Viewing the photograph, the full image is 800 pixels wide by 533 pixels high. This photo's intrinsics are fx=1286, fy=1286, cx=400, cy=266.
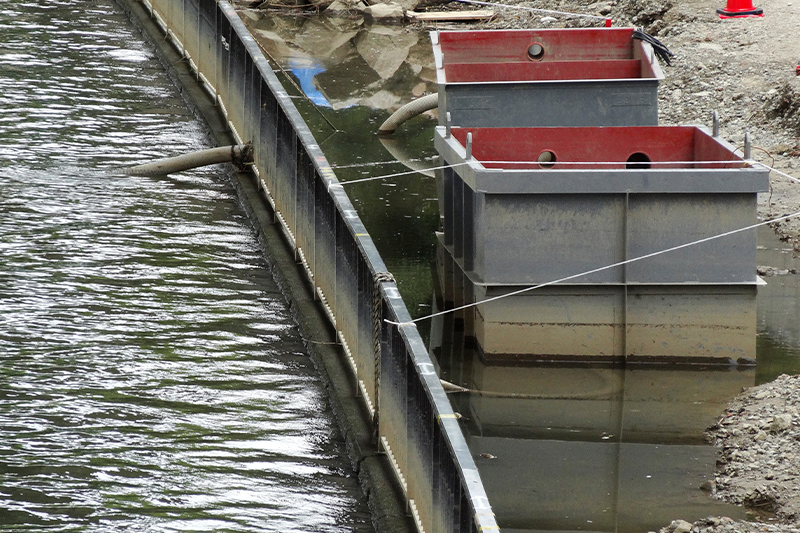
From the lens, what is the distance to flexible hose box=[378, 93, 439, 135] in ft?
51.9

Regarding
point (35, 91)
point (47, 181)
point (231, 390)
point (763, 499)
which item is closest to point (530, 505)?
point (763, 499)

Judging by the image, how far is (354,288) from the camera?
24.6 ft

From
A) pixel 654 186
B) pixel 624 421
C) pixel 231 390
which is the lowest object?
pixel 624 421

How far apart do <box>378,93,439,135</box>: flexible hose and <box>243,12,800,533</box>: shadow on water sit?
5.90 ft

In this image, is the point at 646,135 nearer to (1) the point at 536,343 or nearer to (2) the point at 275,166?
(1) the point at 536,343

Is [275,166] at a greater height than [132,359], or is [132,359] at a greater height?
[275,166]

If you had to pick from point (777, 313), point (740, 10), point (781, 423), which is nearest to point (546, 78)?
point (777, 313)

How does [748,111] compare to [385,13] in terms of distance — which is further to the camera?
[385,13]

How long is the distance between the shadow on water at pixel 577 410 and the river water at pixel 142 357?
1319mm

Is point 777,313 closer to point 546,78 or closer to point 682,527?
point 546,78

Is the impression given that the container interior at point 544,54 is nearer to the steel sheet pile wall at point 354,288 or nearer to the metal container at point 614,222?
the steel sheet pile wall at point 354,288

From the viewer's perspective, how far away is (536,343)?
9.56 m

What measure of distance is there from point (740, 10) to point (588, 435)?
37.3 ft

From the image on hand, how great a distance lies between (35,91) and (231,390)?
7.29 metres
